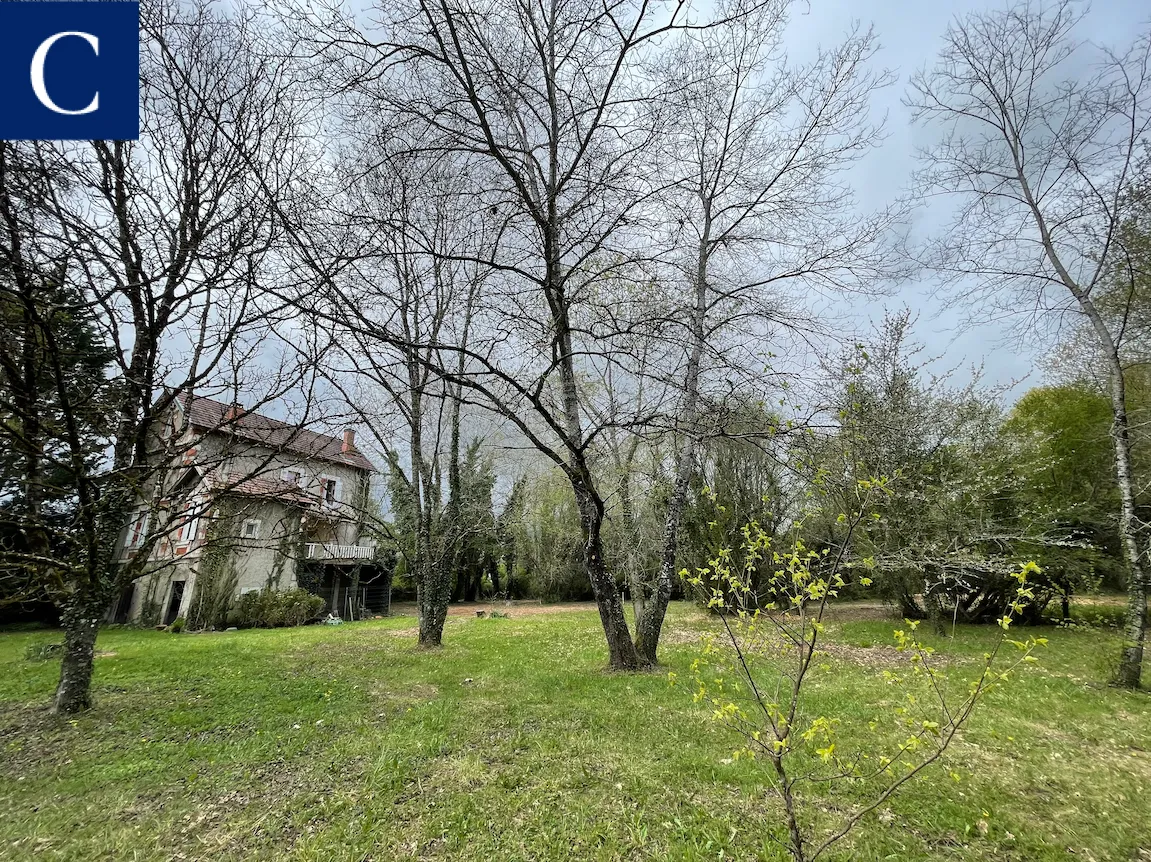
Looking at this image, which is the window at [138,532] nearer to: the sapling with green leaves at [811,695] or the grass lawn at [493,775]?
the grass lawn at [493,775]

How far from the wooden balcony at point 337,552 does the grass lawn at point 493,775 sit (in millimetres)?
12761

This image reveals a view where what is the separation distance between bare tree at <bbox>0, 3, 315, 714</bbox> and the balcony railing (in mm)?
14928

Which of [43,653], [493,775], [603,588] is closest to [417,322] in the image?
[603,588]

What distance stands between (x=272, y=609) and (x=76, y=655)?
13.1 meters

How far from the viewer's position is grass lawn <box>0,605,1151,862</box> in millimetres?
3037

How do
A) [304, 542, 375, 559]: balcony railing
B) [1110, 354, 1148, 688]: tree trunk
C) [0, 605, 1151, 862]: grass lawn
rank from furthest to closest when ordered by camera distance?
[304, 542, 375, 559]: balcony railing < [1110, 354, 1148, 688]: tree trunk < [0, 605, 1151, 862]: grass lawn

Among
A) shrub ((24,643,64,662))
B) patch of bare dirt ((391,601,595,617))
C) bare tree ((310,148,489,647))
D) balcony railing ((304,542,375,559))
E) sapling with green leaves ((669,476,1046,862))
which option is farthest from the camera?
patch of bare dirt ((391,601,595,617))

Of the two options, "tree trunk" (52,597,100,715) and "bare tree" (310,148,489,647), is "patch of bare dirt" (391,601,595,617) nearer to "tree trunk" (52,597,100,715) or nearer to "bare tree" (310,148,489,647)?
Answer: "bare tree" (310,148,489,647)

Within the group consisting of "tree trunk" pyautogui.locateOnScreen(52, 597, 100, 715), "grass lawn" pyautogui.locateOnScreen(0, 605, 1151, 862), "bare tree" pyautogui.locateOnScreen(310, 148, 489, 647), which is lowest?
"grass lawn" pyautogui.locateOnScreen(0, 605, 1151, 862)

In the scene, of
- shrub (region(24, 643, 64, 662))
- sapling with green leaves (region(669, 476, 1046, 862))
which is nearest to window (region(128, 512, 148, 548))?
shrub (region(24, 643, 64, 662))

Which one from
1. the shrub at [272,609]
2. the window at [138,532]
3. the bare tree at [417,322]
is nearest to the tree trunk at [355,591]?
the shrub at [272,609]

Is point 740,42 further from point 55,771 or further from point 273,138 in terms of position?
point 55,771

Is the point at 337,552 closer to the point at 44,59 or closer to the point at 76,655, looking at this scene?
the point at 76,655

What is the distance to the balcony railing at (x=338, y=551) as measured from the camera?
19828 mm
